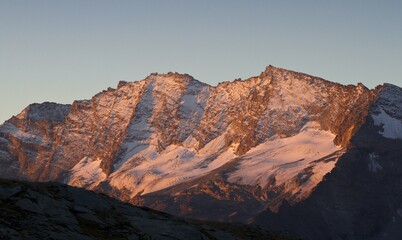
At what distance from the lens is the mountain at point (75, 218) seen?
79250 millimetres

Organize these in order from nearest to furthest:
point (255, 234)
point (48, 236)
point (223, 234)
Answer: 1. point (48, 236)
2. point (223, 234)
3. point (255, 234)

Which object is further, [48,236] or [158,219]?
[158,219]

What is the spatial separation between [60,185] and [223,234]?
18464 mm

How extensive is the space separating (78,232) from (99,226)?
16.8 ft

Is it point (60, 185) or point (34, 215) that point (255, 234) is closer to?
point (60, 185)

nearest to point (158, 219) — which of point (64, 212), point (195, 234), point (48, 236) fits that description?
point (195, 234)

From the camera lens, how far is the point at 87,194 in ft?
312

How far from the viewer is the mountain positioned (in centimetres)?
7925

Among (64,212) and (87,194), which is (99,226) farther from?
(87,194)

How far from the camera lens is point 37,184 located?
95.8 metres

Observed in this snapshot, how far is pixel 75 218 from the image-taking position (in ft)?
282

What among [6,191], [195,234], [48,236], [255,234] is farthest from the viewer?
[255,234]

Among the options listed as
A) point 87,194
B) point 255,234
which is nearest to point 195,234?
point 87,194

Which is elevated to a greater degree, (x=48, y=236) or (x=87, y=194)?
(x=87, y=194)
